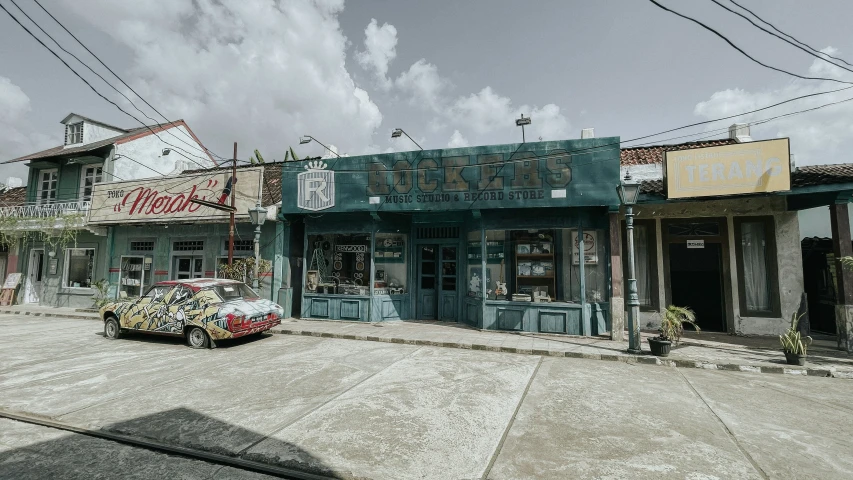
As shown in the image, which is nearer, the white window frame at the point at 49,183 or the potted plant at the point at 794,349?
the potted plant at the point at 794,349

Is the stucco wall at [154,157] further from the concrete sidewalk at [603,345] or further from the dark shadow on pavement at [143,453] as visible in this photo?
the dark shadow on pavement at [143,453]

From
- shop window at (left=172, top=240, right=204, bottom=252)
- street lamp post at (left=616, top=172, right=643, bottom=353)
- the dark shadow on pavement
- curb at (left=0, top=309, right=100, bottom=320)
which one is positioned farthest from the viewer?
shop window at (left=172, top=240, right=204, bottom=252)

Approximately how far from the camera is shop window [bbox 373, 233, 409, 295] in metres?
13.0

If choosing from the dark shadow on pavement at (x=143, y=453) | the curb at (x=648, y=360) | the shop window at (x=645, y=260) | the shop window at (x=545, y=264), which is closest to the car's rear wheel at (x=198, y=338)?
the curb at (x=648, y=360)

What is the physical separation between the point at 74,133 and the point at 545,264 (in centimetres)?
2471

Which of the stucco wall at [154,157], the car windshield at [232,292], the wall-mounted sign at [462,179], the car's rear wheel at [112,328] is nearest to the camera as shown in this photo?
the car windshield at [232,292]

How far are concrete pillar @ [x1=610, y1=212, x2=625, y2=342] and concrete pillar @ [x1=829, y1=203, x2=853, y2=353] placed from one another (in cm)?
482

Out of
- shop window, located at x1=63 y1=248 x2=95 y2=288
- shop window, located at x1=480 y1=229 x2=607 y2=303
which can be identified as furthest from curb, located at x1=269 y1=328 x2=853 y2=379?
shop window, located at x1=63 y1=248 x2=95 y2=288

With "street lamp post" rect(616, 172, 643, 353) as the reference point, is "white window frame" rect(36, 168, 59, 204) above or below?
above

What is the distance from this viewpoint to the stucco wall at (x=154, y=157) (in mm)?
17781

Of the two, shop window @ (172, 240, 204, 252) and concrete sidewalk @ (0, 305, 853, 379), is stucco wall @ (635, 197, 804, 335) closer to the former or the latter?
concrete sidewalk @ (0, 305, 853, 379)

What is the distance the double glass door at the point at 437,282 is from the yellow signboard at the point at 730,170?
685cm

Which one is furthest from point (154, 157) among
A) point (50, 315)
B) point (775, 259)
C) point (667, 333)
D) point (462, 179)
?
point (775, 259)

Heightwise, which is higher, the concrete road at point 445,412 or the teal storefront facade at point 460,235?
the teal storefront facade at point 460,235
